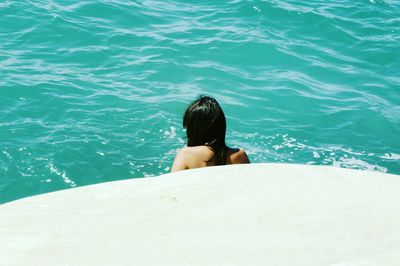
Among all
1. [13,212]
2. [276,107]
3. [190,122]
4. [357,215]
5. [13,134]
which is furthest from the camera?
[276,107]

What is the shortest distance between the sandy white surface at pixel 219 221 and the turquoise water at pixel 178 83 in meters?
3.35

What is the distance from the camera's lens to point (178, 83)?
913 centimetres

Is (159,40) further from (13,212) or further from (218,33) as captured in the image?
(13,212)

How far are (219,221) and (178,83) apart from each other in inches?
244

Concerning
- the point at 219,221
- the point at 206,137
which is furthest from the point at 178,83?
the point at 219,221

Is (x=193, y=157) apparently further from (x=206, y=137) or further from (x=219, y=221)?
(x=219, y=221)

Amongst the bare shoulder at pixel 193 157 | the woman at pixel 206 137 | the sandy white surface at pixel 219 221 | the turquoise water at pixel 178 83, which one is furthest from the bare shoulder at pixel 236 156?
the turquoise water at pixel 178 83

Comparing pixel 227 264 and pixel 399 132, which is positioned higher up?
pixel 227 264

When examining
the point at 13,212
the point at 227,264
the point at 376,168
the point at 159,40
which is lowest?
the point at 376,168

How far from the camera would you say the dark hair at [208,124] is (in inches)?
173

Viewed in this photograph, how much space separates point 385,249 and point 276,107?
6.25 meters

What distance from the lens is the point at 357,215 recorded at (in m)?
3.10

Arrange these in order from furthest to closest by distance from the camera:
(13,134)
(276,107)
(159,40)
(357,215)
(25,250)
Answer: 1. (159,40)
2. (276,107)
3. (13,134)
4. (357,215)
5. (25,250)

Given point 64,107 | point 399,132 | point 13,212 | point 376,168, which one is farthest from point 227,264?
point 399,132
